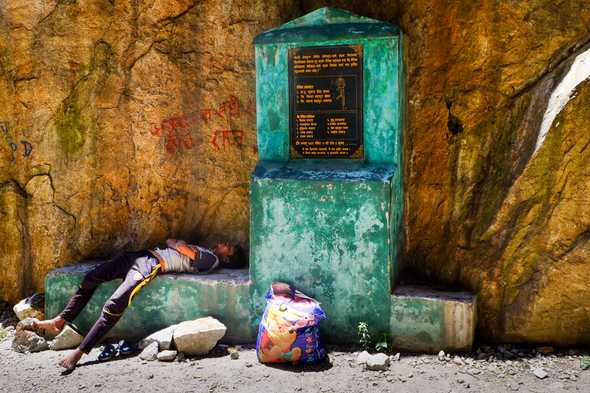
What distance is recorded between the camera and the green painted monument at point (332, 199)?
14.6 feet

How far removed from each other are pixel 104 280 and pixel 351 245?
217 cm

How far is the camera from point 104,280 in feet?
16.3

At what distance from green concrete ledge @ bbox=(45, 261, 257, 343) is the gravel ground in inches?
13.2

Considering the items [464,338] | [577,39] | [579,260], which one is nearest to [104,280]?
[464,338]

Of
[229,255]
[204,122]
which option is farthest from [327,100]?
[229,255]

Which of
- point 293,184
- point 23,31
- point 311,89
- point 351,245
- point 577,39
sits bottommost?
point 351,245

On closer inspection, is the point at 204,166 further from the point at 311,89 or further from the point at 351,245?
the point at 351,245

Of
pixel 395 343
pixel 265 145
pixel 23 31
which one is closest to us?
pixel 395 343

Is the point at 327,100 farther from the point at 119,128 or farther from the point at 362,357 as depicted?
the point at 119,128

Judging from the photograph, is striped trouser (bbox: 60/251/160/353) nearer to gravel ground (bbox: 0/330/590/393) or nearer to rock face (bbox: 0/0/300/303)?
gravel ground (bbox: 0/330/590/393)

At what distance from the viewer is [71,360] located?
4469 millimetres

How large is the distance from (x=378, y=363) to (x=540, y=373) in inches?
43.8

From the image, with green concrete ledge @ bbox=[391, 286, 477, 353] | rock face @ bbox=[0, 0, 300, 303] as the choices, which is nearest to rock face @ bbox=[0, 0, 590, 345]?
rock face @ bbox=[0, 0, 300, 303]

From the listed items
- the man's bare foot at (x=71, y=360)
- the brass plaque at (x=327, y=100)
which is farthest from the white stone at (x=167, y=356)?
the brass plaque at (x=327, y=100)
